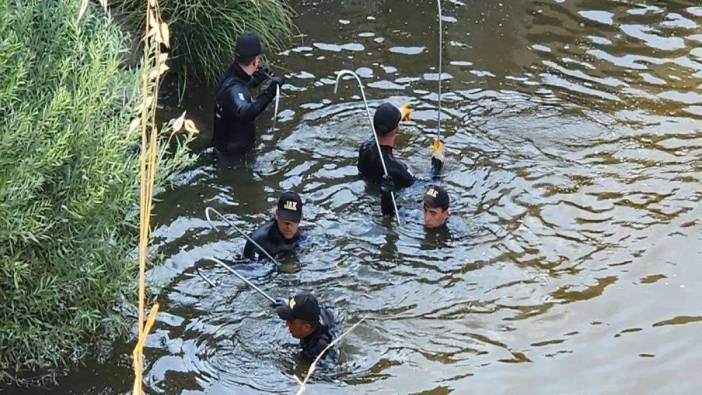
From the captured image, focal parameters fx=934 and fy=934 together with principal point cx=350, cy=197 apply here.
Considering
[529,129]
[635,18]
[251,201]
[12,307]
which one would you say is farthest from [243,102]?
[635,18]

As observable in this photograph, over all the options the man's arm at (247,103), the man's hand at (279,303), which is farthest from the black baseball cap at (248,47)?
the man's hand at (279,303)

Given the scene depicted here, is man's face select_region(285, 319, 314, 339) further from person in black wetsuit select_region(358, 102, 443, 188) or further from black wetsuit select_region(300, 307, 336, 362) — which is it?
person in black wetsuit select_region(358, 102, 443, 188)

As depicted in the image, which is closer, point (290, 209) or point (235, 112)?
point (290, 209)

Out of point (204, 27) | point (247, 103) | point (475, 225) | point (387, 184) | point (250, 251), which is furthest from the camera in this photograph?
point (204, 27)

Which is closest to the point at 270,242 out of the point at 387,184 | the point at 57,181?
the point at 387,184

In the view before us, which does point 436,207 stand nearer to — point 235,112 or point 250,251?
point 250,251

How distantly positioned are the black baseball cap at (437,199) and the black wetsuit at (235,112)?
66.0 inches

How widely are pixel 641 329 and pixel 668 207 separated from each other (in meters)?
1.57

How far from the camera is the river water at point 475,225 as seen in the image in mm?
5648

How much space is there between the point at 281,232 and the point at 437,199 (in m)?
1.19

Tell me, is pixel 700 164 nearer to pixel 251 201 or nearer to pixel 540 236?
pixel 540 236

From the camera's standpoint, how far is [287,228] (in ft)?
21.9

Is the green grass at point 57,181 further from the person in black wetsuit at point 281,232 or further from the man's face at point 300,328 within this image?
the person in black wetsuit at point 281,232

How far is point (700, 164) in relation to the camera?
770 cm
